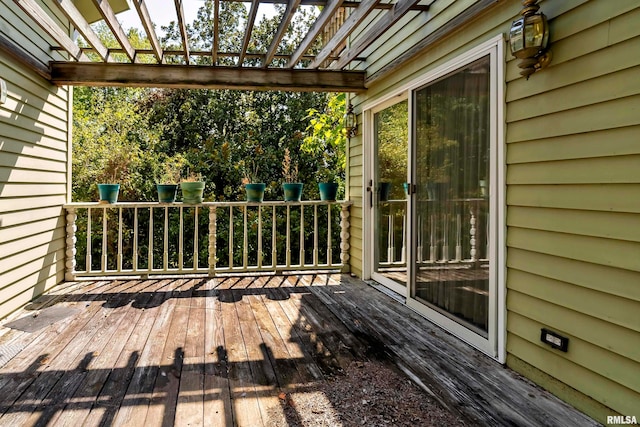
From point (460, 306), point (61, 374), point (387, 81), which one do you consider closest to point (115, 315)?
point (61, 374)

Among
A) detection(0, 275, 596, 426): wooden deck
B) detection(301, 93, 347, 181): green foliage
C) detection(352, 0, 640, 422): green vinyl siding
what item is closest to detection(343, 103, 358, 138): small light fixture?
detection(301, 93, 347, 181): green foliage

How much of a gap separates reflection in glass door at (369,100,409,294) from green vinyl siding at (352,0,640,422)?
4.81 ft

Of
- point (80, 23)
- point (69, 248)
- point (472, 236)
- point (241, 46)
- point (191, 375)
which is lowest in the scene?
point (191, 375)

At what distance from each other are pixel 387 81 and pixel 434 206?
1.53 m

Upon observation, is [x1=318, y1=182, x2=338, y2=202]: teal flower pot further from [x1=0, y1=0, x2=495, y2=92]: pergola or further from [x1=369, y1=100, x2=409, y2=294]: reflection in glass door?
[x1=0, y1=0, x2=495, y2=92]: pergola

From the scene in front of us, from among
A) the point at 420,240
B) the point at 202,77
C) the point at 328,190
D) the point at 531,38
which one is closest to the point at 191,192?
the point at 202,77

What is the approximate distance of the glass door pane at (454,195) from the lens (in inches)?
102

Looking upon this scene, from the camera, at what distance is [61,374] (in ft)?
7.35

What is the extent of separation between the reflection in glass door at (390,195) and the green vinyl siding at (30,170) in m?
3.25

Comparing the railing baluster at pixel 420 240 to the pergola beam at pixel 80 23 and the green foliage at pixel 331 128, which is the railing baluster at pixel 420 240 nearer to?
the green foliage at pixel 331 128

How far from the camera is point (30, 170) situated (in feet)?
12.0

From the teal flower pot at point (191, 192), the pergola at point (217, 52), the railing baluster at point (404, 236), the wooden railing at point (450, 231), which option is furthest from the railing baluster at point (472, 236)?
the teal flower pot at point (191, 192)

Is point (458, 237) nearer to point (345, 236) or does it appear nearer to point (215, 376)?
point (215, 376)

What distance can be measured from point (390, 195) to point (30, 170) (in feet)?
10.9
